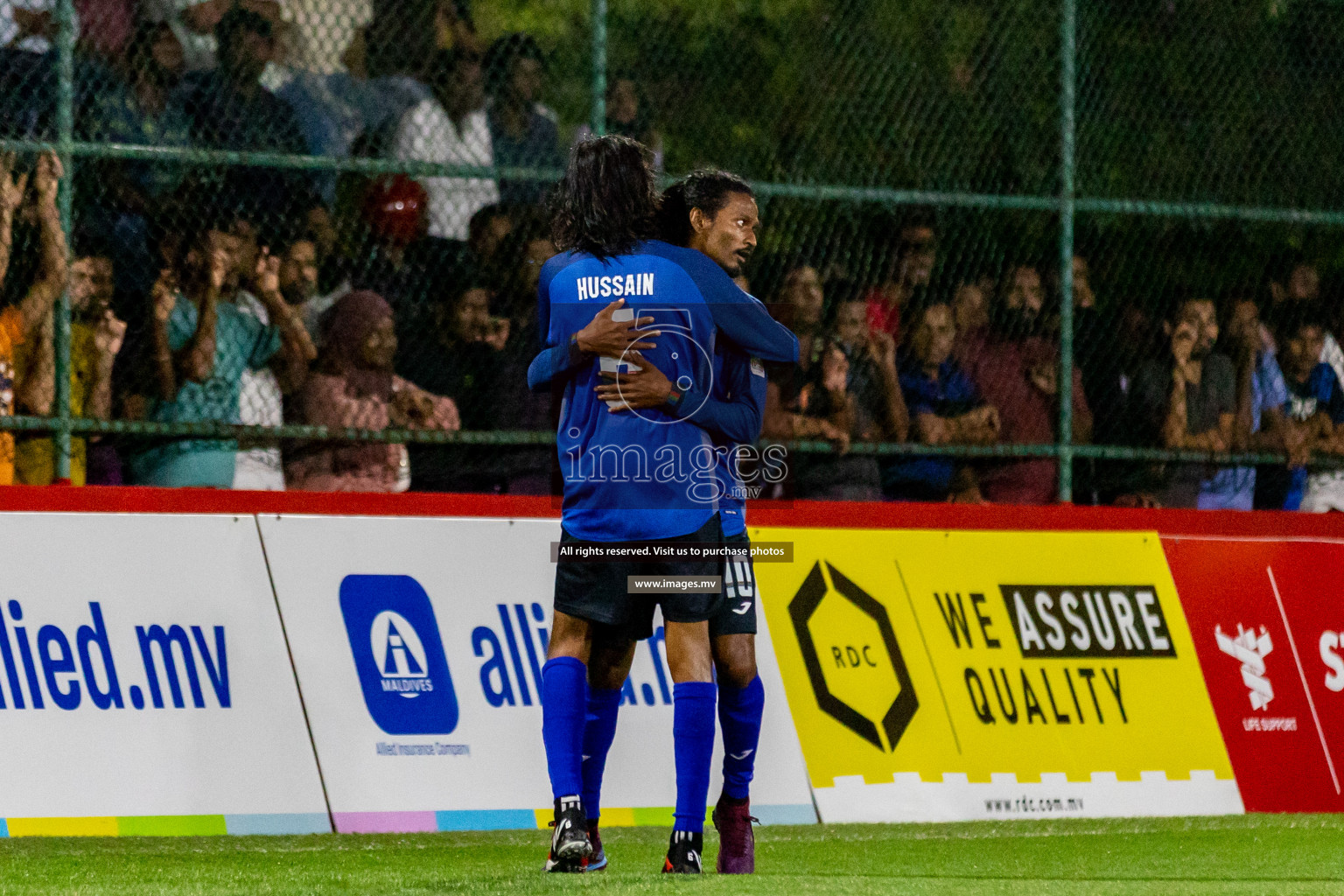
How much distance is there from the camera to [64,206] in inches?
284

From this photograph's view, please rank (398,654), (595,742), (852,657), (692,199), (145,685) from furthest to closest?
(852,657), (398,654), (145,685), (692,199), (595,742)

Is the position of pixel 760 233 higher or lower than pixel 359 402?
higher

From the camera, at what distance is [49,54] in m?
7.22

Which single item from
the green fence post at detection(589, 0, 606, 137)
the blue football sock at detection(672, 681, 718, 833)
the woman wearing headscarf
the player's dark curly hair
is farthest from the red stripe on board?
the blue football sock at detection(672, 681, 718, 833)

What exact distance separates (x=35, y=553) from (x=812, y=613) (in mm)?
2976

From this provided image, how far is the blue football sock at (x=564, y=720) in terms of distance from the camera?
4.98m

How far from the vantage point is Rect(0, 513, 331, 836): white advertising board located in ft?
21.5

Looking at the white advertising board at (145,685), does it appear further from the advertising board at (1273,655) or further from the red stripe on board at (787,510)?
the advertising board at (1273,655)

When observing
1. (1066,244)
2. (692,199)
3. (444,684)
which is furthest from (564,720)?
(1066,244)

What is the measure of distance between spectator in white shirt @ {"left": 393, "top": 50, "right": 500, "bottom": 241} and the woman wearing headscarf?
1.52 ft

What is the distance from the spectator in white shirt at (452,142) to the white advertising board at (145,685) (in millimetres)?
1640

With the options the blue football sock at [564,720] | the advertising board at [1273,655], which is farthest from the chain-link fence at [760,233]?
the blue football sock at [564,720]

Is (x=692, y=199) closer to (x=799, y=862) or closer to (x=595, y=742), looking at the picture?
(x=595, y=742)

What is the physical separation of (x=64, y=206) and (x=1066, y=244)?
439 cm
